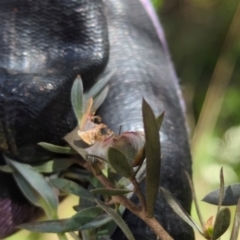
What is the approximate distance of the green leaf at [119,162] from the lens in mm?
144

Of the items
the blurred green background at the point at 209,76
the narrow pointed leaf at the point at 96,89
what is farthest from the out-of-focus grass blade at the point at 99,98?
the blurred green background at the point at 209,76

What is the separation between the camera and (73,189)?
19cm

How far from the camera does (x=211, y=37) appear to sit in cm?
81

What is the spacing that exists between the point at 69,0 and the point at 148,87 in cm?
8

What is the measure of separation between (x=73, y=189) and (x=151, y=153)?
0.19 ft

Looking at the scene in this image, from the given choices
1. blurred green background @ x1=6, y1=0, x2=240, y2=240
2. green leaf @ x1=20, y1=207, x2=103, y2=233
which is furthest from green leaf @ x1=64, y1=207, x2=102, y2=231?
blurred green background @ x1=6, y1=0, x2=240, y2=240

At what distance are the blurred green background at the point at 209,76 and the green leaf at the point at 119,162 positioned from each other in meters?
0.48

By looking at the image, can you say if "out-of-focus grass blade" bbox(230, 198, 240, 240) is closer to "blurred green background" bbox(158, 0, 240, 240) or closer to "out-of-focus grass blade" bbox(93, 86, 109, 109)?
"out-of-focus grass blade" bbox(93, 86, 109, 109)

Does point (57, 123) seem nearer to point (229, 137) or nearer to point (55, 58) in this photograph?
point (55, 58)

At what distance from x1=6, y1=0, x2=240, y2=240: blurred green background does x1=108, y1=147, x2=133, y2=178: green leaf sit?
0.48 m

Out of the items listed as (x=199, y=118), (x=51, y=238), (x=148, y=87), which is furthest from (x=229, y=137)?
(x=148, y=87)

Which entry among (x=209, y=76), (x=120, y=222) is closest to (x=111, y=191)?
(x=120, y=222)

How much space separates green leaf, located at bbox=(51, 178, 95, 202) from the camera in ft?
0.62

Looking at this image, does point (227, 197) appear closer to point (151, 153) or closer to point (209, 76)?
point (151, 153)
